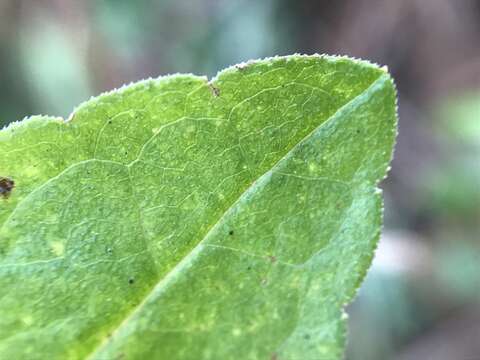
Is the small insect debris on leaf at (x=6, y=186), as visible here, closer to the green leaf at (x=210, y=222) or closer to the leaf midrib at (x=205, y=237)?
the green leaf at (x=210, y=222)

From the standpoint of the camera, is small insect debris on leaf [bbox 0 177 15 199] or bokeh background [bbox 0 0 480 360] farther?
bokeh background [bbox 0 0 480 360]

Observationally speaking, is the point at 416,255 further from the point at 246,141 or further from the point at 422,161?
the point at 246,141

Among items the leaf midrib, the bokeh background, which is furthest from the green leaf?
the bokeh background

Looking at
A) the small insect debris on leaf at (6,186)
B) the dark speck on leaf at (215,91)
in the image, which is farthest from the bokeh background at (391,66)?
the small insect debris on leaf at (6,186)

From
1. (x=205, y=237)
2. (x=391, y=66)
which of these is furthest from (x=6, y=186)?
(x=391, y=66)

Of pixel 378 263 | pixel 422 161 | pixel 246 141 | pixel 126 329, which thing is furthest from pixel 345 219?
pixel 422 161

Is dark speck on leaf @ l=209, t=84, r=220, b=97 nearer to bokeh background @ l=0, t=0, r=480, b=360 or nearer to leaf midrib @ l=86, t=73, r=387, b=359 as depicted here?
leaf midrib @ l=86, t=73, r=387, b=359

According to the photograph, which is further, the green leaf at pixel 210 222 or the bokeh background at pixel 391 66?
the bokeh background at pixel 391 66

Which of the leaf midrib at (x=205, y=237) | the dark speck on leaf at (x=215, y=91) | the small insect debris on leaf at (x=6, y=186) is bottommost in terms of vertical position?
the leaf midrib at (x=205, y=237)
